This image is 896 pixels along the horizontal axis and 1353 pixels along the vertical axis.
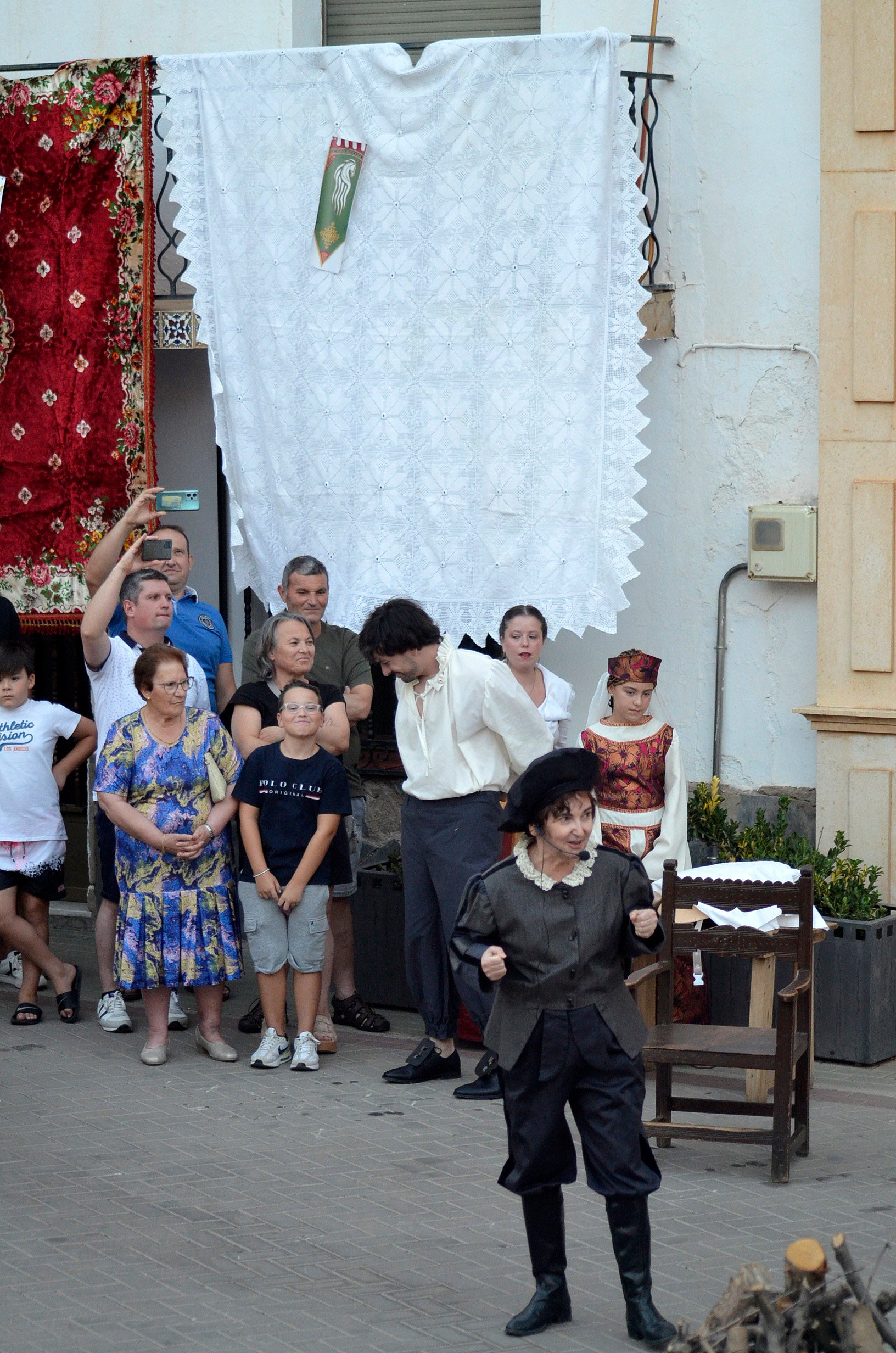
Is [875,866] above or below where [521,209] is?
below

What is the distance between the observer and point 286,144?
7781 millimetres

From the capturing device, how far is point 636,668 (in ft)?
22.8

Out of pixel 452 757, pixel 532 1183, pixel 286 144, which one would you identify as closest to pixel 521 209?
pixel 286 144

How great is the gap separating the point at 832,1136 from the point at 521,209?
13.5 feet

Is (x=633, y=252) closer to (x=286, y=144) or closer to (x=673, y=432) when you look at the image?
(x=673, y=432)

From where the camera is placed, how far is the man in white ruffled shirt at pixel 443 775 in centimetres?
631

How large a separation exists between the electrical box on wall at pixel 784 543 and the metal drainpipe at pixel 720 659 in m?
0.17

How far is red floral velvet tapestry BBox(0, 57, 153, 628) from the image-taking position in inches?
318

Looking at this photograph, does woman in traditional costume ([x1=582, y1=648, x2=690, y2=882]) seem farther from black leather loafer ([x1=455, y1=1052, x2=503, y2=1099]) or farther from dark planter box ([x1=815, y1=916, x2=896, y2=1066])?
black leather loafer ([x1=455, y1=1052, x2=503, y2=1099])

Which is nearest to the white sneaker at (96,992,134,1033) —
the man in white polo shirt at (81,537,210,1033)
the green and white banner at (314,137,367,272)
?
the man in white polo shirt at (81,537,210,1033)

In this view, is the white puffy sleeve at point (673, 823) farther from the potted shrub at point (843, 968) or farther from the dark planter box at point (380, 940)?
the dark planter box at point (380, 940)

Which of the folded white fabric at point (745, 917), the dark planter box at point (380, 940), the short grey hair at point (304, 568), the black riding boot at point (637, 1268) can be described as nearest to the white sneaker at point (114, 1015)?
the dark planter box at point (380, 940)

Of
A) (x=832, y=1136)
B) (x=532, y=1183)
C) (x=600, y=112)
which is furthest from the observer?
(x=600, y=112)

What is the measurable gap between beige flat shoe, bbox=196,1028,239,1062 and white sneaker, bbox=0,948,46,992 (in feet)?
4.71
